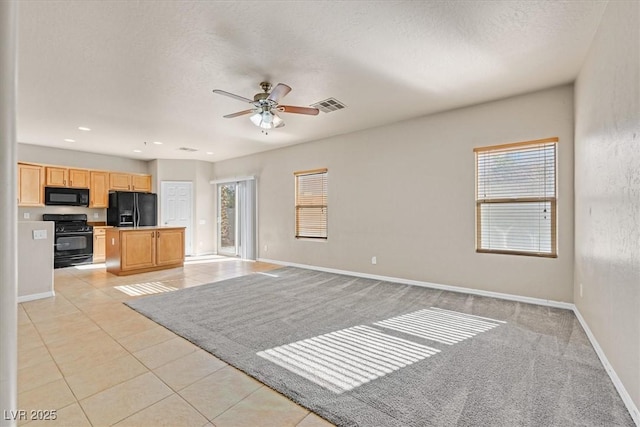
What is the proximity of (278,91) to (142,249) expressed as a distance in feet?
15.2

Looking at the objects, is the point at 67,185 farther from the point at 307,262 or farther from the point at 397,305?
the point at 397,305

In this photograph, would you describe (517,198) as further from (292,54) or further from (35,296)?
(35,296)

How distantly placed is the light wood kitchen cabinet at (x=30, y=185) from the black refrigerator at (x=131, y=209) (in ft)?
4.33

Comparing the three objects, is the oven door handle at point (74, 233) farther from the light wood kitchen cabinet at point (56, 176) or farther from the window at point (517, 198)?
the window at point (517, 198)

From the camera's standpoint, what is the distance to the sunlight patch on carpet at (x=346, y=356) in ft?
7.03

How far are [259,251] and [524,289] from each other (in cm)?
563

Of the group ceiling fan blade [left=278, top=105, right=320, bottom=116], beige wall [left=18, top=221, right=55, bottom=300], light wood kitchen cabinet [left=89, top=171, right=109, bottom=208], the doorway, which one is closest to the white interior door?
the doorway

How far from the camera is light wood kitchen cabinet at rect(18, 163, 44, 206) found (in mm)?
6312

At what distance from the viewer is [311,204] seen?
6.52 m

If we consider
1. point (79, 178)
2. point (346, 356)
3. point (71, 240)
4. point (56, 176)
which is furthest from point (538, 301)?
point (56, 176)

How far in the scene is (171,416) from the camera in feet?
5.69

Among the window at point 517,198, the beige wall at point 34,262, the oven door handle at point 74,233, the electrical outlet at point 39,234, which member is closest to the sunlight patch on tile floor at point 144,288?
the beige wall at point 34,262

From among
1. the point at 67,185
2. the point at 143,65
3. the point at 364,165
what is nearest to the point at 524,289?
the point at 364,165

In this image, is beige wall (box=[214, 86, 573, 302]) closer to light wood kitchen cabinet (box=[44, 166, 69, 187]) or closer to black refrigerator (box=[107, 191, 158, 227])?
black refrigerator (box=[107, 191, 158, 227])
